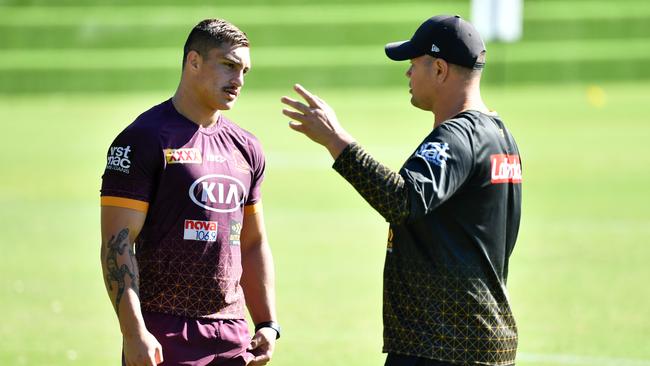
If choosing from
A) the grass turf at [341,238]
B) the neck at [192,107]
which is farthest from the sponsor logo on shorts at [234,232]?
the grass turf at [341,238]

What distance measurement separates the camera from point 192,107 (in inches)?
200

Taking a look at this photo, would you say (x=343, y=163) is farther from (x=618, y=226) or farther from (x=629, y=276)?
(x=618, y=226)

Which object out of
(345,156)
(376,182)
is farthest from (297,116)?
(376,182)

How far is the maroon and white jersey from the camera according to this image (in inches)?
190

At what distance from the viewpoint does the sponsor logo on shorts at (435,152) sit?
4.61 meters

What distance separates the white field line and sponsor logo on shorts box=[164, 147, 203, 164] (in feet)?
15.4

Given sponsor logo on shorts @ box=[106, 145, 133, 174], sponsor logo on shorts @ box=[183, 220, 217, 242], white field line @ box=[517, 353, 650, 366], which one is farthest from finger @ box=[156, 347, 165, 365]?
white field line @ box=[517, 353, 650, 366]

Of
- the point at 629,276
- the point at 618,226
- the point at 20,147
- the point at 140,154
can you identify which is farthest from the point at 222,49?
the point at 20,147

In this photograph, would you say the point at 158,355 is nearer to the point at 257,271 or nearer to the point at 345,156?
the point at 257,271

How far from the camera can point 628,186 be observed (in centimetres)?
1842

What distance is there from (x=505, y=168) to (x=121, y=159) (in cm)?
164

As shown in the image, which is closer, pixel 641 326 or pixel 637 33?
pixel 641 326

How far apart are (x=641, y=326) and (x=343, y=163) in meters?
6.15

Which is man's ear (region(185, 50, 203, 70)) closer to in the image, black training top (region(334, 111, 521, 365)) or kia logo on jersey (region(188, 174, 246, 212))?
kia logo on jersey (region(188, 174, 246, 212))
